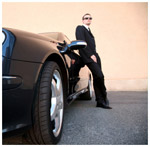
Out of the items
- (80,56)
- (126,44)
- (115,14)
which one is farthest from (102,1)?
(80,56)

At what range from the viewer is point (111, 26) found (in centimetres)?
477

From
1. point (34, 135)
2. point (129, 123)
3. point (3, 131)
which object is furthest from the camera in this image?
point (129, 123)

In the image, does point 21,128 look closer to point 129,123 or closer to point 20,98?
point 20,98

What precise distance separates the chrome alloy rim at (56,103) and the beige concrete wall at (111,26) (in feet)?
11.6

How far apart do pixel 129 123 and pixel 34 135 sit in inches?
44.4

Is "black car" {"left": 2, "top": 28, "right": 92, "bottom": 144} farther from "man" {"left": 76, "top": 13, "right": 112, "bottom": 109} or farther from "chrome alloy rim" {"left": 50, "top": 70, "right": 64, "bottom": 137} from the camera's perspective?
"man" {"left": 76, "top": 13, "right": 112, "bottom": 109}

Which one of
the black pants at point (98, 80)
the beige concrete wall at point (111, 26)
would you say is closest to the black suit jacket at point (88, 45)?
the black pants at point (98, 80)

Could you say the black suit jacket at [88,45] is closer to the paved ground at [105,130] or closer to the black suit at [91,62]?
the black suit at [91,62]

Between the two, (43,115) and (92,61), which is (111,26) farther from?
(43,115)

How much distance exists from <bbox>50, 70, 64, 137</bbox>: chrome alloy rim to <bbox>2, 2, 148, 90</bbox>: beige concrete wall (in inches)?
140

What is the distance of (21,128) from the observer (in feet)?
2.84

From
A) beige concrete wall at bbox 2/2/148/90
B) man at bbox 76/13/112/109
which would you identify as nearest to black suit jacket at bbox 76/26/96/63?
man at bbox 76/13/112/109

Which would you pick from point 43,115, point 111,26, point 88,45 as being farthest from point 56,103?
point 111,26

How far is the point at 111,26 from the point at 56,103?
164 inches
